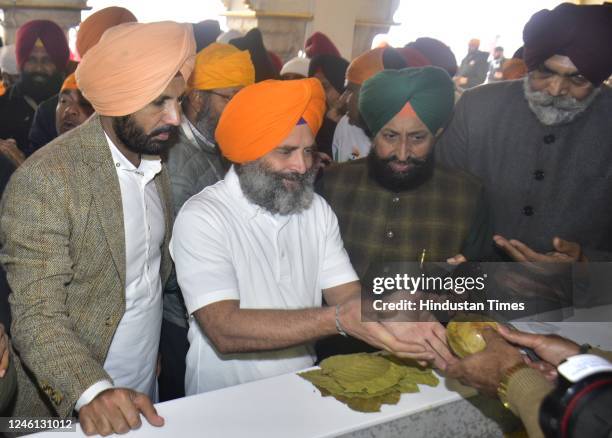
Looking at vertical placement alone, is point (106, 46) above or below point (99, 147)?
above

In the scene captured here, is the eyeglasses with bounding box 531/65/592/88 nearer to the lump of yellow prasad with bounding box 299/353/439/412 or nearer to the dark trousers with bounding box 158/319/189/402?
the lump of yellow prasad with bounding box 299/353/439/412

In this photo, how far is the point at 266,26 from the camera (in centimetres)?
898

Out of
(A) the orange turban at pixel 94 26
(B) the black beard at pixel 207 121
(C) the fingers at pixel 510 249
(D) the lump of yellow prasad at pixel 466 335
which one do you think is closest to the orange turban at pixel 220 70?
(B) the black beard at pixel 207 121

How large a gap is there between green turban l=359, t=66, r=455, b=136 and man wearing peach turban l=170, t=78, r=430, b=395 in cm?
53

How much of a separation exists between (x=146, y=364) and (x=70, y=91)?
77.8 inches

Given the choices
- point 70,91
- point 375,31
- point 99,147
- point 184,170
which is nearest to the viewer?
point 99,147

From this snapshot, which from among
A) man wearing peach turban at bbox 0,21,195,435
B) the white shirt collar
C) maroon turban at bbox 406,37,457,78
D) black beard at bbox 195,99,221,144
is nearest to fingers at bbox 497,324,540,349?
man wearing peach turban at bbox 0,21,195,435

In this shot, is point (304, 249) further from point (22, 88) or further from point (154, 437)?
point (22, 88)

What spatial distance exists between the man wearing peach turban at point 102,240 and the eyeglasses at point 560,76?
158cm

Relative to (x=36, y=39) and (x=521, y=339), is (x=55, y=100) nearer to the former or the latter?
(x=36, y=39)

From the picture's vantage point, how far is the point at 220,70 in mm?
3453

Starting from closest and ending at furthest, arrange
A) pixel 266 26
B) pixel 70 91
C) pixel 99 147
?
pixel 99 147 → pixel 70 91 → pixel 266 26

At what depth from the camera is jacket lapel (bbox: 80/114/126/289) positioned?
1.97 metres

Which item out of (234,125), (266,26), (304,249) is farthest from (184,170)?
(266,26)
